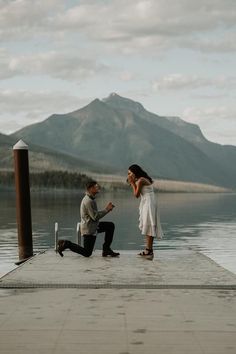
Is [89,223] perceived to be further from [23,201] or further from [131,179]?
[23,201]

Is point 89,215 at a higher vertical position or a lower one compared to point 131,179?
lower

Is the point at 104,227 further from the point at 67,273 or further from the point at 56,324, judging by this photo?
the point at 56,324

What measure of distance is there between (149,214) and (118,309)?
7.04m

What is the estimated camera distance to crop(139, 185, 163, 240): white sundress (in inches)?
635

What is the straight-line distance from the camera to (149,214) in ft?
53.2

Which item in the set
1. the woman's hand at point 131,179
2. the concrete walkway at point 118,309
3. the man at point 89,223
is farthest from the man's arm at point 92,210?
the concrete walkway at point 118,309

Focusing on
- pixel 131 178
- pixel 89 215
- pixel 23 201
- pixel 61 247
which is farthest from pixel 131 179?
pixel 23 201

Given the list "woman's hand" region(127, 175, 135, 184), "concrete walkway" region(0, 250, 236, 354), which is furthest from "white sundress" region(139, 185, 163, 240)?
"concrete walkway" region(0, 250, 236, 354)

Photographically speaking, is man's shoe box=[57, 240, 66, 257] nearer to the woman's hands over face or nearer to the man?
the man

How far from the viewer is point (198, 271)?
1386cm

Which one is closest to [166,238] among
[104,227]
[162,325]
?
[104,227]

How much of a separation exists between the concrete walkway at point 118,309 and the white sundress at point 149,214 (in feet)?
4.91

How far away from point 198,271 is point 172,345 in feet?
22.1

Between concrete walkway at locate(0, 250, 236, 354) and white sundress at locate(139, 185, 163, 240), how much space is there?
1497 mm
